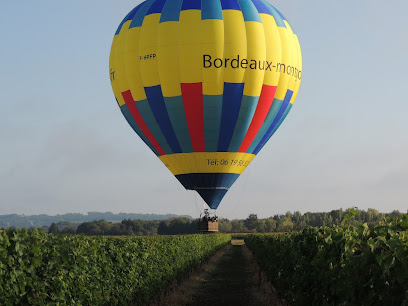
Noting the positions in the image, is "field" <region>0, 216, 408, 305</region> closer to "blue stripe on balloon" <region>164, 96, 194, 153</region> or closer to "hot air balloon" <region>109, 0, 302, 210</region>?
"blue stripe on balloon" <region>164, 96, 194, 153</region>

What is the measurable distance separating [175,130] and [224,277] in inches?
394

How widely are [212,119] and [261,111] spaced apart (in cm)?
328

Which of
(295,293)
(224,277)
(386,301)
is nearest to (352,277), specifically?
(386,301)

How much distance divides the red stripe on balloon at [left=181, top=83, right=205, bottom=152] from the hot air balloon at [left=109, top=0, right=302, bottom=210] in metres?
0.06

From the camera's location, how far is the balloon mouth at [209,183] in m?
37.6

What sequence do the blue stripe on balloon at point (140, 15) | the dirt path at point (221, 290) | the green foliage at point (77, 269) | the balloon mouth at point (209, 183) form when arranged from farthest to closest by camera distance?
the balloon mouth at point (209, 183) < the blue stripe on balloon at point (140, 15) < the dirt path at point (221, 290) < the green foliage at point (77, 269)

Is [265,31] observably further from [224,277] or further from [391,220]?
[391,220]

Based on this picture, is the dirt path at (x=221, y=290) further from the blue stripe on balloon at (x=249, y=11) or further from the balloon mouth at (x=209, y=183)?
the blue stripe on balloon at (x=249, y=11)

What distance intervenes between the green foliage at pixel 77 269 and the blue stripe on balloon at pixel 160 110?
46.5 feet

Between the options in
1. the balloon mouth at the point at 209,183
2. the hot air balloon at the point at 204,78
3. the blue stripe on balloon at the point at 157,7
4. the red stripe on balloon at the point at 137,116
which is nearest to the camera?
the hot air balloon at the point at 204,78

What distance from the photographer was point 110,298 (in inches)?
593

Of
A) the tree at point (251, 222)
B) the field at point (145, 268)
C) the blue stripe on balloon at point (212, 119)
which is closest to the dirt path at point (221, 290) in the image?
the field at point (145, 268)

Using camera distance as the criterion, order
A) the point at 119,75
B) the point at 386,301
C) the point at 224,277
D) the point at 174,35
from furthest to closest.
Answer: the point at 119,75
the point at 174,35
the point at 224,277
the point at 386,301

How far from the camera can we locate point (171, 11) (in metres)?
34.3
